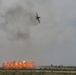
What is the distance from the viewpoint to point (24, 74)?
7212 centimetres

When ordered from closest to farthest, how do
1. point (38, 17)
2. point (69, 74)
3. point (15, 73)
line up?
point (69, 74) → point (15, 73) → point (38, 17)

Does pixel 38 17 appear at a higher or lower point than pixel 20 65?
higher

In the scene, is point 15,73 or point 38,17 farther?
point 38,17

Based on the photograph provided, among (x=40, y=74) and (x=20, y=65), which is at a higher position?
(x=20, y=65)

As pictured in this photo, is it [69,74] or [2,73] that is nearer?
[69,74]

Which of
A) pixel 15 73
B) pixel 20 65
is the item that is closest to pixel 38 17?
pixel 15 73

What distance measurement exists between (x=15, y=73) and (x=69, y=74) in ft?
51.0

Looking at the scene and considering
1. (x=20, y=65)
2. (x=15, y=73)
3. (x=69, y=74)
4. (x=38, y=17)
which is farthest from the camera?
(x=20, y=65)

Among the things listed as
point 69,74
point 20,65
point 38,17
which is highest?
point 38,17

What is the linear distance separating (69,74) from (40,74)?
800 cm

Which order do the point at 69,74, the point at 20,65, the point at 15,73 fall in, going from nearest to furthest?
1. the point at 69,74
2. the point at 15,73
3. the point at 20,65

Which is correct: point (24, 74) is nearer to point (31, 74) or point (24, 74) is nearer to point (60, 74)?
point (31, 74)

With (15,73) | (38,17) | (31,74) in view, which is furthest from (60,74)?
(38,17)

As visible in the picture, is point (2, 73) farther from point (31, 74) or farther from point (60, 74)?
point (60, 74)
